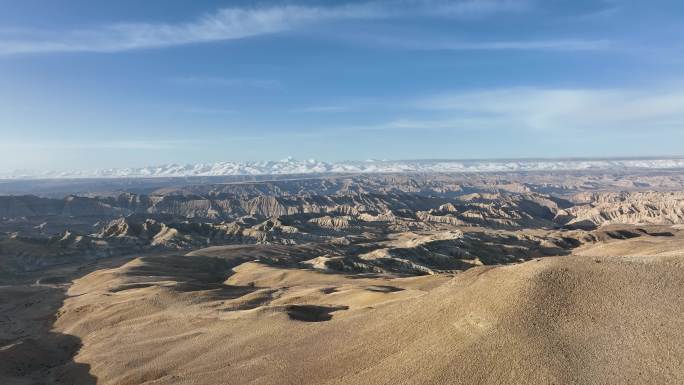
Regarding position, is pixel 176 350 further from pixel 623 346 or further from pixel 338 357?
pixel 623 346

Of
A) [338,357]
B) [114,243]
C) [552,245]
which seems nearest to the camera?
[338,357]

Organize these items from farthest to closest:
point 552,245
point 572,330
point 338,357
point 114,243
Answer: point 114,243
point 552,245
point 338,357
point 572,330

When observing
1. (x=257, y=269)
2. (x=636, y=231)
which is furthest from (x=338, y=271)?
(x=636, y=231)

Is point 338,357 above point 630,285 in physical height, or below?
below

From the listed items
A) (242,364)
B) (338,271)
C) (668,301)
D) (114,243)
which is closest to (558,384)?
(668,301)

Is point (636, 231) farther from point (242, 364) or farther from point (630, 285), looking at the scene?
point (242, 364)

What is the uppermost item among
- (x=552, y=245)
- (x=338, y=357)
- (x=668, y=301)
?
(x=668, y=301)

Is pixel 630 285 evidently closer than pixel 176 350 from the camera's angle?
Yes
